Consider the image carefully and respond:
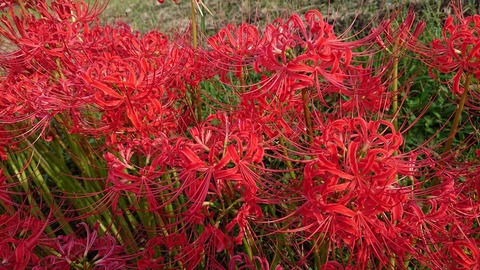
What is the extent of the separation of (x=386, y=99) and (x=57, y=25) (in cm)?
111

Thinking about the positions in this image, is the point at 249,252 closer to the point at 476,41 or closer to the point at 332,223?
the point at 332,223

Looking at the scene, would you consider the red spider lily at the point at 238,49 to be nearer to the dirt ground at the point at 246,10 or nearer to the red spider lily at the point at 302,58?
the red spider lily at the point at 302,58

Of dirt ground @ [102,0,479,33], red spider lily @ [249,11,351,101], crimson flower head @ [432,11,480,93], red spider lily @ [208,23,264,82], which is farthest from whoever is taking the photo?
dirt ground @ [102,0,479,33]

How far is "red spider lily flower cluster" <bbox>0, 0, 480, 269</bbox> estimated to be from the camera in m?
1.36

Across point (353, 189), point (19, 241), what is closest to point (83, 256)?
point (19, 241)

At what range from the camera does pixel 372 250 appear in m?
1.48

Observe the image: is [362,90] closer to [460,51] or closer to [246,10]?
[460,51]

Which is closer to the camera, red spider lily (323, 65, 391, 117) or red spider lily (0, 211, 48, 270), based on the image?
red spider lily (0, 211, 48, 270)

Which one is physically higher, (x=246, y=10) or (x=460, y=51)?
(x=460, y=51)

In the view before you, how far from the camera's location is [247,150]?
1.40m

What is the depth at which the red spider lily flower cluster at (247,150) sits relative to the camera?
136 centimetres

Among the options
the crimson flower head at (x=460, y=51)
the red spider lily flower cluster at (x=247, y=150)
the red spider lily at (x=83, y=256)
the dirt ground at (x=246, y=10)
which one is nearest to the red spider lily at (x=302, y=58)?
the red spider lily flower cluster at (x=247, y=150)

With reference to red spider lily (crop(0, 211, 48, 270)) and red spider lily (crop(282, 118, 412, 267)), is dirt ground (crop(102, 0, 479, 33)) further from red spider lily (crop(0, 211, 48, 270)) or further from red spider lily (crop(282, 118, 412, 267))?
red spider lily (crop(282, 118, 412, 267))

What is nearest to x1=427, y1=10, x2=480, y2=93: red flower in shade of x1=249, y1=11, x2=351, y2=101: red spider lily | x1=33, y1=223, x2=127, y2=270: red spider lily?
x1=249, y1=11, x2=351, y2=101: red spider lily
